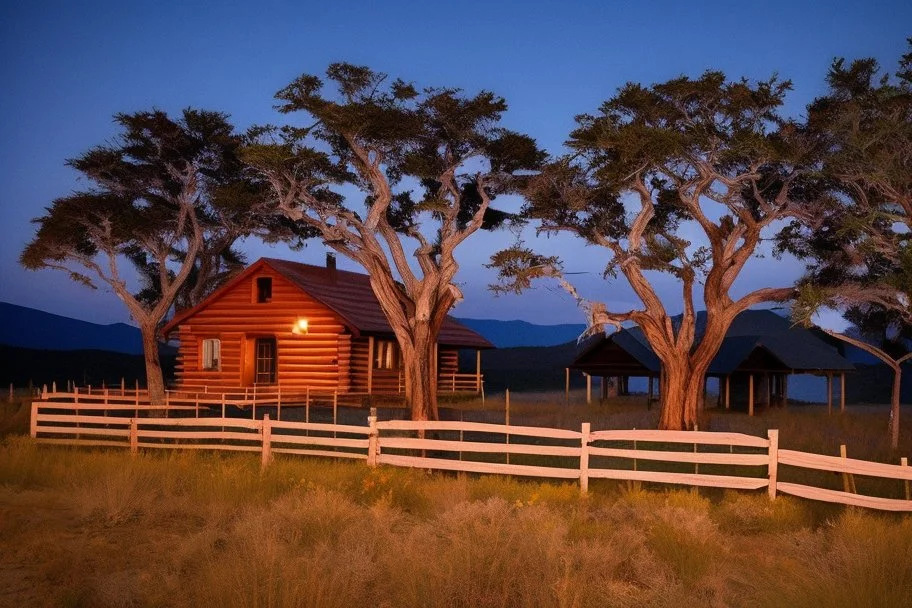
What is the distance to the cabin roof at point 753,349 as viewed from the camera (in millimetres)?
42875

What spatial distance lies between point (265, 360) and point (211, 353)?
252 cm

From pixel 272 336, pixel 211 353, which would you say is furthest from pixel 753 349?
pixel 211 353

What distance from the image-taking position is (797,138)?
2905 cm

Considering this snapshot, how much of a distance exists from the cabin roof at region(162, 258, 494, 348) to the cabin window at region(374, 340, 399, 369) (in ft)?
4.24

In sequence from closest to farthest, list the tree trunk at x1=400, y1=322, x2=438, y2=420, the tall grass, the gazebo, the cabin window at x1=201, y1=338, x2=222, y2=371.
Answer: the tall grass, the tree trunk at x1=400, y1=322, x2=438, y2=420, the cabin window at x1=201, y1=338, x2=222, y2=371, the gazebo

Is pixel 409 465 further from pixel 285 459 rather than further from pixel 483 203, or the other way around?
pixel 483 203

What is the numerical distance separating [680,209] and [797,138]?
5.33 meters

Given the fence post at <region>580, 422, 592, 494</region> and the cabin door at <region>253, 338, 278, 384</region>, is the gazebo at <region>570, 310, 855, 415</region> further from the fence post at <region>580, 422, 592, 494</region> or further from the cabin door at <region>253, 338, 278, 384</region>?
the fence post at <region>580, 422, 592, 494</region>

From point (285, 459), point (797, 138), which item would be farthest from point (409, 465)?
point (797, 138)

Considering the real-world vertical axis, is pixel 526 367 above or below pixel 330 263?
below

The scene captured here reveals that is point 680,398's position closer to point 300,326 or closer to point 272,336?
point 300,326

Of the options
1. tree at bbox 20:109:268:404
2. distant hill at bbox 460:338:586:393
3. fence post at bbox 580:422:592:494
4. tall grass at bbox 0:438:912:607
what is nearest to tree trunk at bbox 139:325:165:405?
tree at bbox 20:109:268:404

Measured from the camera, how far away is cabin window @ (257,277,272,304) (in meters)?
40.2

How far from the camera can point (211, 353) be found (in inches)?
1642
